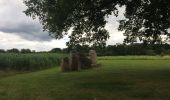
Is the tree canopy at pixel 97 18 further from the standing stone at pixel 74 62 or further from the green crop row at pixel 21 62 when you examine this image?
the green crop row at pixel 21 62

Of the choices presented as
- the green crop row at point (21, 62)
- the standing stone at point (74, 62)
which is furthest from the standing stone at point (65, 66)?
the green crop row at point (21, 62)

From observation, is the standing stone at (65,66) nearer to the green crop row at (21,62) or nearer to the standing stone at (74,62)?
the standing stone at (74,62)

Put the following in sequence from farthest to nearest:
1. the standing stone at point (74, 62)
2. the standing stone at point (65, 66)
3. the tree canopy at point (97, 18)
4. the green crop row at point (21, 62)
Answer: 1. the green crop row at point (21, 62)
2. the standing stone at point (74, 62)
3. the standing stone at point (65, 66)
4. the tree canopy at point (97, 18)

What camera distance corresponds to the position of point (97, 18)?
87.8 feet

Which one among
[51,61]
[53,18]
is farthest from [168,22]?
[51,61]

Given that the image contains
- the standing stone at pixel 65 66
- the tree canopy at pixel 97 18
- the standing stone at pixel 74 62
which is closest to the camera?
the tree canopy at pixel 97 18

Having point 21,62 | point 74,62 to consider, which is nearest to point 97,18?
point 74,62

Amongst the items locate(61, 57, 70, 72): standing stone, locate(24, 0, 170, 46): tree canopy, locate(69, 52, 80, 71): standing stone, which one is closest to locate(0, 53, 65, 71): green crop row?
locate(61, 57, 70, 72): standing stone

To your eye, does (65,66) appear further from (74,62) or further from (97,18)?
(97,18)

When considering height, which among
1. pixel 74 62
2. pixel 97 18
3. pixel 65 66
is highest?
pixel 97 18

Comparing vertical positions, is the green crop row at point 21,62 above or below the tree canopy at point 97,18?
below

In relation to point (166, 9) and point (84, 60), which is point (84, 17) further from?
point (84, 60)

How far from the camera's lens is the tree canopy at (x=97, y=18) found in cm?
2469

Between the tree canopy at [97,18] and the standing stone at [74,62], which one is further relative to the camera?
the standing stone at [74,62]
